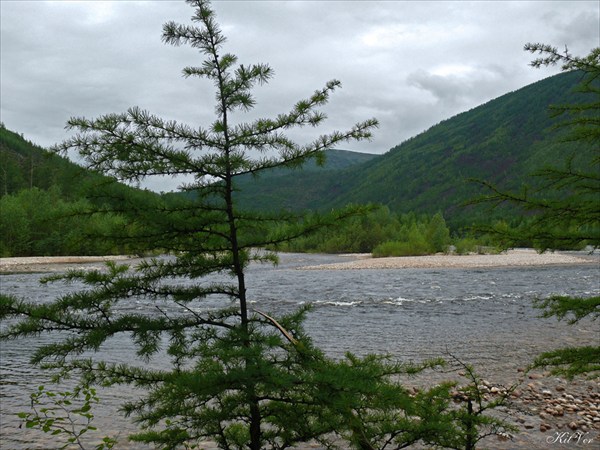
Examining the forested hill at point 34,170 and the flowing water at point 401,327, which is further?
the flowing water at point 401,327

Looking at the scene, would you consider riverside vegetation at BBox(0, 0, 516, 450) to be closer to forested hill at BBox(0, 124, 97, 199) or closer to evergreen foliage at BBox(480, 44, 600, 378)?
forested hill at BBox(0, 124, 97, 199)

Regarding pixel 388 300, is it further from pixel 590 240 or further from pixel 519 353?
pixel 590 240

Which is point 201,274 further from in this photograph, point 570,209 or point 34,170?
point 34,170

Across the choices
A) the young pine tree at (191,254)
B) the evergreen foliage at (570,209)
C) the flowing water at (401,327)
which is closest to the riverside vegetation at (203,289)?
the young pine tree at (191,254)

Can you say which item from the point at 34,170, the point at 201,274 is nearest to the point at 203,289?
the point at 201,274

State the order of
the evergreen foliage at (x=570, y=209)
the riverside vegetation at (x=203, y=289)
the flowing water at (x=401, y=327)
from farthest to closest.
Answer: the flowing water at (x=401, y=327)
the evergreen foliage at (x=570, y=209)
the riverside vegetation at (x=203, y=289)

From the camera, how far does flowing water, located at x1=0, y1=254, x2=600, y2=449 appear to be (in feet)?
34.8

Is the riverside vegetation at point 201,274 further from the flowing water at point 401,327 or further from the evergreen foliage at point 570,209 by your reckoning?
the evergreen foliage at point 570,209

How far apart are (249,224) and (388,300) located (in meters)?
22.5

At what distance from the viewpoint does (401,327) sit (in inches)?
723

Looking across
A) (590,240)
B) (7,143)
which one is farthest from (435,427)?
(7,143)

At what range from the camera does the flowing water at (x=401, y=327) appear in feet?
34.8

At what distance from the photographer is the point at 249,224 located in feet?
14.9

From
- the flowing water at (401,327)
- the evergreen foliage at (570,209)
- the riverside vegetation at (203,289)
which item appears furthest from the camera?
the flowing water at (401,327)
